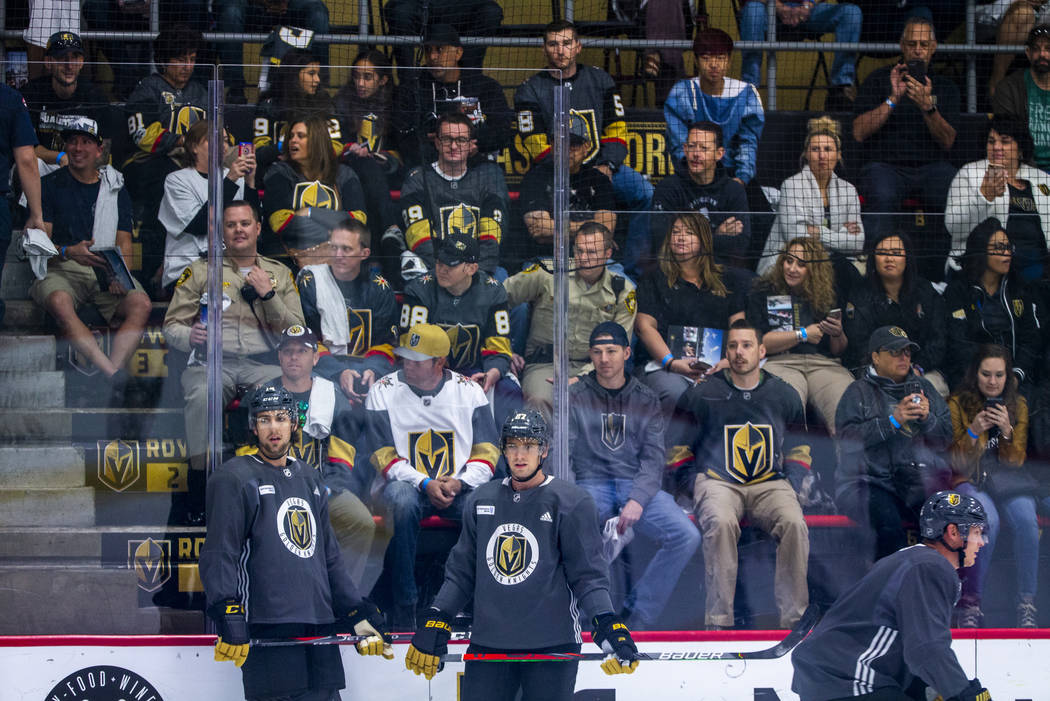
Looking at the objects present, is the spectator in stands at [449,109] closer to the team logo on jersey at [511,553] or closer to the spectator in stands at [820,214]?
the spectator in stands at [820,214]

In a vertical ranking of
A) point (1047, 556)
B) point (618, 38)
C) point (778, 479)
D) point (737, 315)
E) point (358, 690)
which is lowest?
point (358, 690)

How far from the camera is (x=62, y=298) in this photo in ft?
15.7

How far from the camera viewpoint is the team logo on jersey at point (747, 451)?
4.82 metres

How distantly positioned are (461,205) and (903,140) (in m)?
2.05

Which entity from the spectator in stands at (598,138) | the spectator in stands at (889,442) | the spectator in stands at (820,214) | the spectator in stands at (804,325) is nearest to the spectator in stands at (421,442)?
the spectator in stands at (598,138)

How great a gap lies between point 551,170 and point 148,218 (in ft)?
5.20

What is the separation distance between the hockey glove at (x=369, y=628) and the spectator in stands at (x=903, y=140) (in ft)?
8.10

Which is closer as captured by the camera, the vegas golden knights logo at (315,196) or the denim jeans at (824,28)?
the vegas golden knights logo at (315,196)

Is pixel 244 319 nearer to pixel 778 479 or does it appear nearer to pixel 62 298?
pixel 62 298

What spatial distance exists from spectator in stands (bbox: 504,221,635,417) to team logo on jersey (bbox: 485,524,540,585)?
77 centimetres

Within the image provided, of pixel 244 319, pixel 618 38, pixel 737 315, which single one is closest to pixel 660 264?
pixel 737 315

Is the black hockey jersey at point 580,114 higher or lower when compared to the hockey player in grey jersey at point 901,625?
higher

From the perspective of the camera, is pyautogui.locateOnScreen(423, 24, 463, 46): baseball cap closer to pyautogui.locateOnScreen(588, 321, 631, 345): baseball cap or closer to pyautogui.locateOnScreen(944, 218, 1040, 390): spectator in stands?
pyautogui.locateOnScreen(588, 321, 631, 345): baseball cap

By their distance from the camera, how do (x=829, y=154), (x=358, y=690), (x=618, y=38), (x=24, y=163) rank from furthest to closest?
(x=618, y=38) < (x=829, y=154) < (x=24, y=163) < (x=358, y=690)
